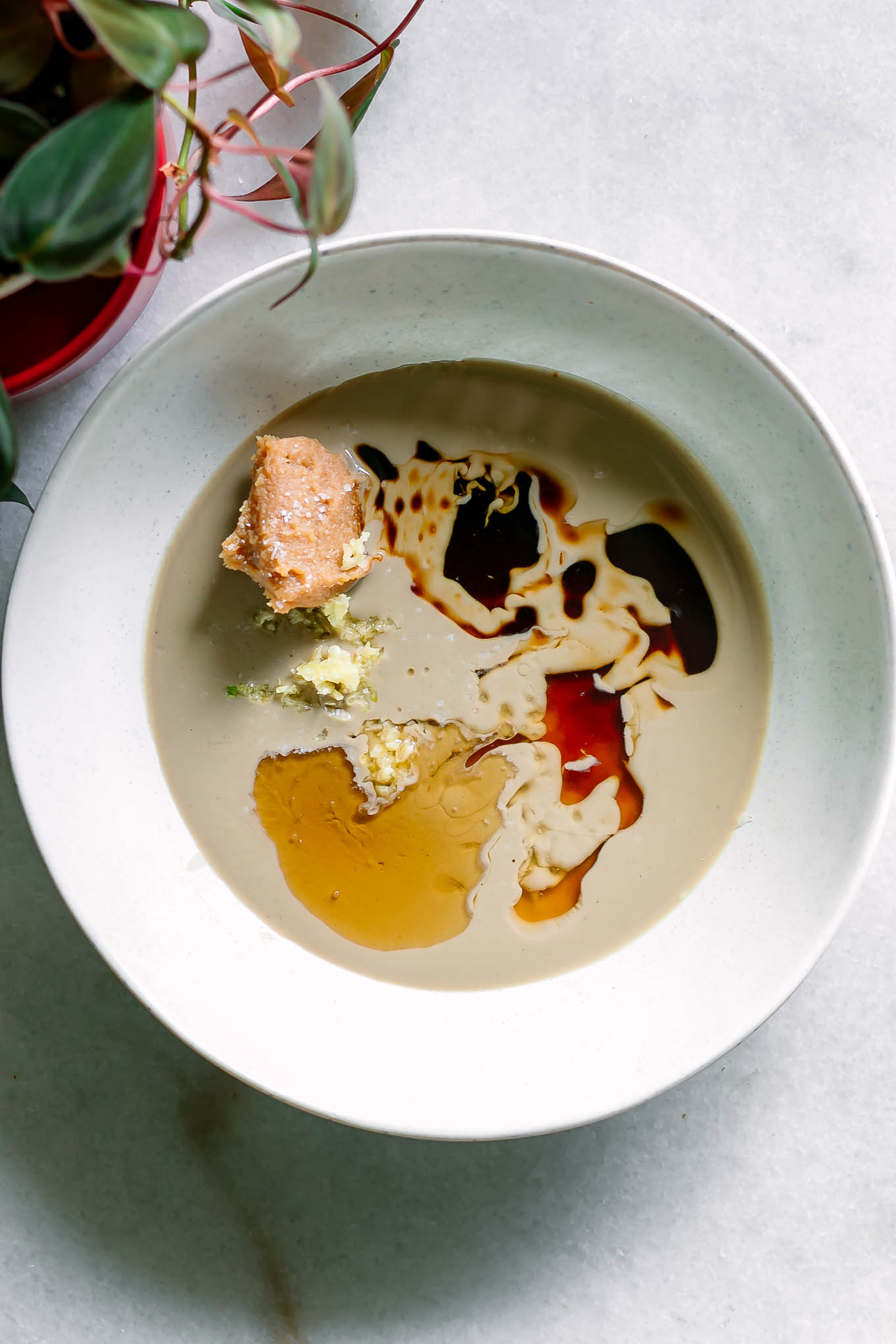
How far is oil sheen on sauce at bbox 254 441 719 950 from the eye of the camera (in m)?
1.37

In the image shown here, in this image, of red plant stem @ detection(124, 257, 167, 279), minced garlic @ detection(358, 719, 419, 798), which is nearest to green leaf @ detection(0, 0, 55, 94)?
red plant stem @ detection(124, 257, 167, 279)

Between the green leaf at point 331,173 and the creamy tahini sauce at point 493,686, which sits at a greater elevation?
the green leaf at point 331,173

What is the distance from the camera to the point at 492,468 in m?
1.36

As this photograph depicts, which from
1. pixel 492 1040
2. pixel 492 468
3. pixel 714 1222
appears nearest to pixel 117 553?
pixel 492 468

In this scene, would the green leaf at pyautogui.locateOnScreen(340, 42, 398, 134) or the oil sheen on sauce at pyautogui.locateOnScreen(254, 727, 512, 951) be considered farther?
the oil sheen on sauce at pyautogui.locateOnScreen(254, 727, 512, 951)

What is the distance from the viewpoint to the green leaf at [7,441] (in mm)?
902

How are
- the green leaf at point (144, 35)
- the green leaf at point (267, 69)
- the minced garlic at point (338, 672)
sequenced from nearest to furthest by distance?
the green leaf at point (144, 35), the green leaf at point (267, 69), the minced garlic at point (338, 672)

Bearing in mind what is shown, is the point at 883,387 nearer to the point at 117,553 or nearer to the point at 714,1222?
the point at 117,553

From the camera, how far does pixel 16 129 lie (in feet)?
2.85

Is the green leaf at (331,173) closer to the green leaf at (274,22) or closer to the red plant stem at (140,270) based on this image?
the green leaf at (274,22)

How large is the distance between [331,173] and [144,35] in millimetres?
184

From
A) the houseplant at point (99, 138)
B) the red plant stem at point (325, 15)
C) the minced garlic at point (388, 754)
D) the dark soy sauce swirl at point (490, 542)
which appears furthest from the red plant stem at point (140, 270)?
the minced garlic at point (388, 754)

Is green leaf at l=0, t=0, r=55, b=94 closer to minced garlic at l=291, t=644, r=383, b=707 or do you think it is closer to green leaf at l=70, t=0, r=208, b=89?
green leaf at l=70, t=0, r=208, b=89

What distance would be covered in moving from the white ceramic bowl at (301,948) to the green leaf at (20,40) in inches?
11.9
